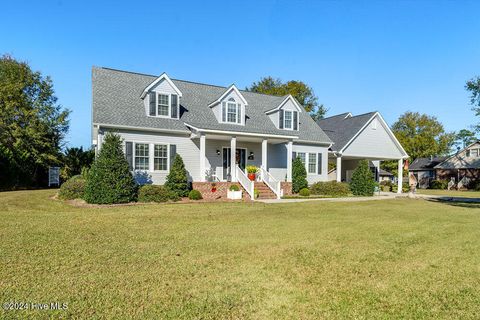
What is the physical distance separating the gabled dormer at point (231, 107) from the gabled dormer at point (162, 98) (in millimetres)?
2778

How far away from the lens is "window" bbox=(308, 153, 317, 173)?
23.6 m

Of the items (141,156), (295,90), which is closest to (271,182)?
(141,156)

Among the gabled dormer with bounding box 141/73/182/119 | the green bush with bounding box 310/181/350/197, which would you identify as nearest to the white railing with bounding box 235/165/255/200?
the gabled dormer with bounding box 141/73/182/119

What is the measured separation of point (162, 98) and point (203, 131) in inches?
146

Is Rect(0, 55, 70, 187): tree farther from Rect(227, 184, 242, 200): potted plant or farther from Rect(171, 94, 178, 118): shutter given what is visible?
Rect(227, 184, 242, 200): potted plant

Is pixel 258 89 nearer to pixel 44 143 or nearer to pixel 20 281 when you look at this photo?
pixel 44 143

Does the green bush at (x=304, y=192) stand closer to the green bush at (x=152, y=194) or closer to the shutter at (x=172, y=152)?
the shutter at (x=172, y=152)

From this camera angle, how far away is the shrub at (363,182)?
22047mm

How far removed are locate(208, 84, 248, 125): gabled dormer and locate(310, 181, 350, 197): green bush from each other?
6999 mm

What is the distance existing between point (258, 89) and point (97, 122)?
3117 centimetres

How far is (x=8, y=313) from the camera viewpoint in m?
3.42

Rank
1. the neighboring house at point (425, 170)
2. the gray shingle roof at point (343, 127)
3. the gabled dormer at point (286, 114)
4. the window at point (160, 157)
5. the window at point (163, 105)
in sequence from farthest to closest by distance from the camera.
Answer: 1. the neighboring house at point (425, 170)
2. the gray shingle roof at point (343, 127)
3. the gabled dormer at point (286, 114)
4. the window at point (163, 105)
5. the window at point (160, 157)

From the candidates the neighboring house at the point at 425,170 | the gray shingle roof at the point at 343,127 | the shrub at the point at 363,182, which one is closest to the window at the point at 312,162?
the gray shingle roof at the point at 343,127

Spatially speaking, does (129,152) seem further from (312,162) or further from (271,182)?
(312,162)
